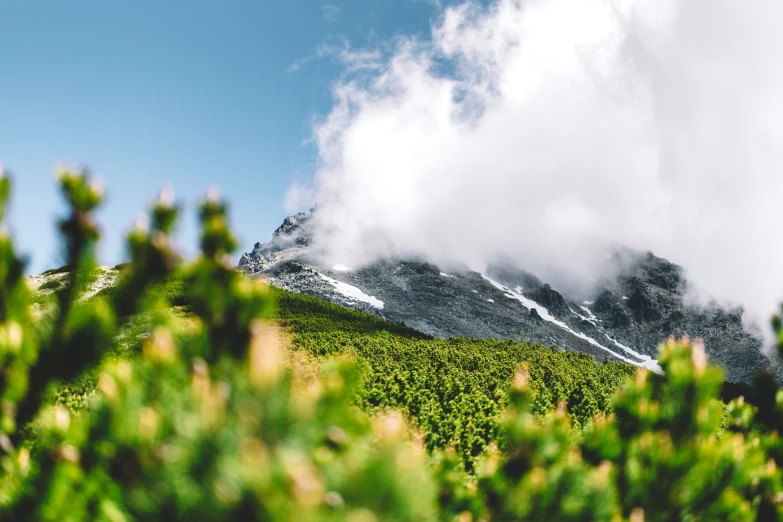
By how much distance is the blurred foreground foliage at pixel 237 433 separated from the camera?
1215 mm

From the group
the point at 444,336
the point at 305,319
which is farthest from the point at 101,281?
the point at 444,336

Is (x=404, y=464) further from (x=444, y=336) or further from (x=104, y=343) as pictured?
(x=444, y=336)

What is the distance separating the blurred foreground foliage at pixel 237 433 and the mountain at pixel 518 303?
5992cm

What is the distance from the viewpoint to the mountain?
90.3 m

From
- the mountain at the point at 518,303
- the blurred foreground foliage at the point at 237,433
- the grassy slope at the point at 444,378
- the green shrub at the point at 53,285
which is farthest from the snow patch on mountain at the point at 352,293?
the green shrub at the point at 53,285

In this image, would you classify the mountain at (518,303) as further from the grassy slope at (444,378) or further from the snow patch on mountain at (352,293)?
the grassy slope at (444,378)

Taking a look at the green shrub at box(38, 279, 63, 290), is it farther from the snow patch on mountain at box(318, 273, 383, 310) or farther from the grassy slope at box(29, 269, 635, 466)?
the snow patch on mountain at box(318, 273, 383, 310)

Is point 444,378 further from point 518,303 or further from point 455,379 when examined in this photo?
point 518,303

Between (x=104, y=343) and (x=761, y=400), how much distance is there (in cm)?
455

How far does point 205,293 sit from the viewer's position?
5.31ft

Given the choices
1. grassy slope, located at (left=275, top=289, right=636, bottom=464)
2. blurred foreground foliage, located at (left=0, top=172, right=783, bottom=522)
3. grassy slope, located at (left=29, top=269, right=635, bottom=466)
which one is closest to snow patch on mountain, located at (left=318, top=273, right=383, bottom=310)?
grassy slope, located at (left=29, top=269, right=635, bottom=466)

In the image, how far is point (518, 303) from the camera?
11988 centimetres

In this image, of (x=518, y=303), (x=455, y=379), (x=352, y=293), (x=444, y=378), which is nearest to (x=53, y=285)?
(x=444, y=378)

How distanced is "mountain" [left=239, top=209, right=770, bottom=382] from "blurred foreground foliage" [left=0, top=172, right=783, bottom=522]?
5992cm
